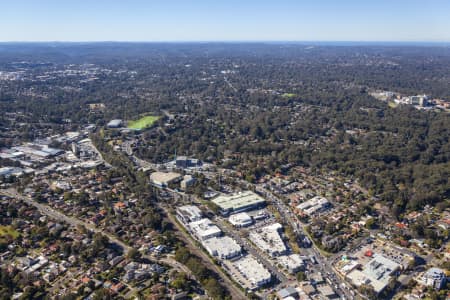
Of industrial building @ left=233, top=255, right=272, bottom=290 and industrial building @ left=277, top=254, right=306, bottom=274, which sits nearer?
industrial building @ left=233, top=255, right=272, bottom=290

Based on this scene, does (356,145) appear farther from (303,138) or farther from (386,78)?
(386,78)

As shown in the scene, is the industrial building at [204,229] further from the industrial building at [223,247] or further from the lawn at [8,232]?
the lawn at [8,232]

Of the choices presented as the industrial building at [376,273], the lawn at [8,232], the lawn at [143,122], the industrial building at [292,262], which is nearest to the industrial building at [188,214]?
the industrial building at [292,262]

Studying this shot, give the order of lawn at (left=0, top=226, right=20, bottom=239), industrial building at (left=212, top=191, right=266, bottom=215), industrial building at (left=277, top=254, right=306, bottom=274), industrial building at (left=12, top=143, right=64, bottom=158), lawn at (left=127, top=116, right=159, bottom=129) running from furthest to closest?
1. lawn at (left=127, top=116, right=159, bottom=129)
2. industrial building at (left=12, top=143, right=64, bottom=158)
3. industrial building at (left=212, top=191, right=266, bottom=215)
4. lawn at (left=0, top=226, right=20, bottom=239)
5. industrial building at (left=277, top=254, right=306, bottom=274)

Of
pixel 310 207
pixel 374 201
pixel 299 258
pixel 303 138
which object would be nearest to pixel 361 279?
pixel 299 258

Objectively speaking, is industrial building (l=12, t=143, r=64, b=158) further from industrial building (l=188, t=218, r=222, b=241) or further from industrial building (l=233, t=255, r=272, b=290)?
industrial building (l=233, t=255, r=272, b=290)

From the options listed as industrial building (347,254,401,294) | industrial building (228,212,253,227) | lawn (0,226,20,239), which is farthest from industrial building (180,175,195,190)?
industrial building (347,254,401,294)

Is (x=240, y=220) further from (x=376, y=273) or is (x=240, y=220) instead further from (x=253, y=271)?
(x=376, y=273)
